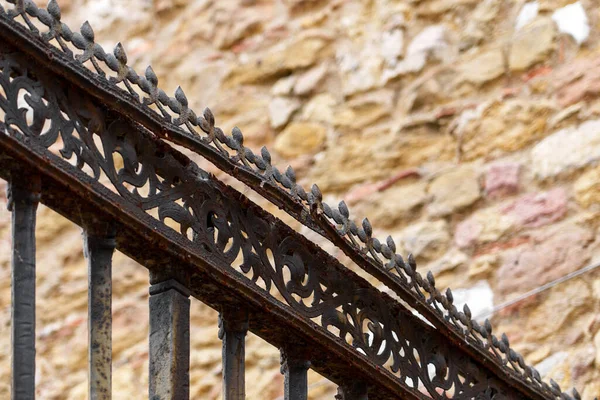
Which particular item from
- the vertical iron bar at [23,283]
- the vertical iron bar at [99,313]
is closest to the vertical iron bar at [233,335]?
the vertical iron bar at [99,313]

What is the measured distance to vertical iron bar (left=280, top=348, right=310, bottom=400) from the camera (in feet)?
8.54

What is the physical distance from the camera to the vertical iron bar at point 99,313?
2256mm

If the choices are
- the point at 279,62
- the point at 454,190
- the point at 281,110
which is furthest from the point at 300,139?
the point at 454,190

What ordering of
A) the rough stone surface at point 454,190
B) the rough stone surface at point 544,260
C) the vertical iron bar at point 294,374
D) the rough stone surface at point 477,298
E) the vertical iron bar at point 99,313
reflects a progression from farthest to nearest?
1. the rough stone surface at point 454,190
2. the rough stone surface at point 477,298
3. the rough stone surface at point 544,260
4. the vertical iron bar at point 294,374
5. the vertical iron bar at point 99,313

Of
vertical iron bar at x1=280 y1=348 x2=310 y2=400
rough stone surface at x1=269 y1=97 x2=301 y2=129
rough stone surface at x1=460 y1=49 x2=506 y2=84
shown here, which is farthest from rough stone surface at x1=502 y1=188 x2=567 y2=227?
vertical iron bar at x1=280 y1=348 x2=310 y2=400

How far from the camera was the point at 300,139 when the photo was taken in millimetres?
5633

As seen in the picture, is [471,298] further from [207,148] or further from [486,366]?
[207,148]

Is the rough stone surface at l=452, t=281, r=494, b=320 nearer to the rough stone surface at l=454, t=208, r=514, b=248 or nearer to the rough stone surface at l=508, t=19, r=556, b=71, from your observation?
the rough stone surface at l=454, t=208, r=514, b=248

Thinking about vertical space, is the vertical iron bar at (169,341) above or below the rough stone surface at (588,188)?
below

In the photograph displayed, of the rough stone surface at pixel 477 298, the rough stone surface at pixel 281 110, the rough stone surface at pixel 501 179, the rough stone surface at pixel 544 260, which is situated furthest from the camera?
the rough stone surface at pixel 281 110

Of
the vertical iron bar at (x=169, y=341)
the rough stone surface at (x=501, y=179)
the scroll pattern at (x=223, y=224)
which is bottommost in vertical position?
the vertical iron bar at (x=169, y=341)

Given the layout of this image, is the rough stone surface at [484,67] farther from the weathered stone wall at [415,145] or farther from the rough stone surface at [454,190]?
the rough stone surface at [454,190]

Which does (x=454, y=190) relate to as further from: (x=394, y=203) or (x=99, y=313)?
(x=99, y=313)

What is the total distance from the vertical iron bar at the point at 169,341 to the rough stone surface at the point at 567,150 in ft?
8.76
